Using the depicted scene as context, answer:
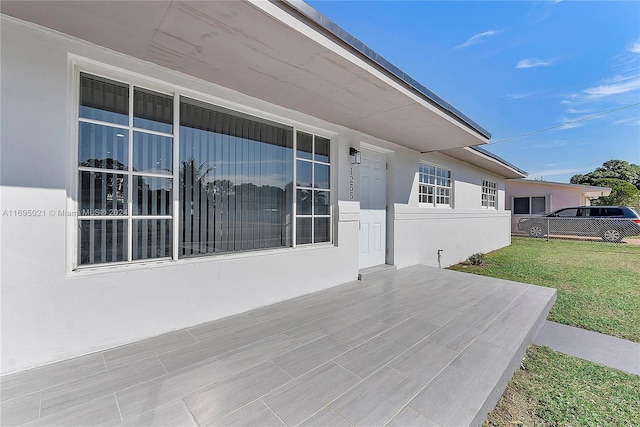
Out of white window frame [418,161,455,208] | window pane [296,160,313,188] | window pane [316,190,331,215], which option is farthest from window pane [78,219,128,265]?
white window frame [418,161,455,208]

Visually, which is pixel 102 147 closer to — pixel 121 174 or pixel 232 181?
pixel 121 174

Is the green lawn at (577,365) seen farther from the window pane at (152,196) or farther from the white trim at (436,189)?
the window pane at (152,196)

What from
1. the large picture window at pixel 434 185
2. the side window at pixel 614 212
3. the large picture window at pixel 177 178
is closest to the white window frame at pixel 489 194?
the large picture window at pixel 434 185

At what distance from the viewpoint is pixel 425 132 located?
4406 millimetres

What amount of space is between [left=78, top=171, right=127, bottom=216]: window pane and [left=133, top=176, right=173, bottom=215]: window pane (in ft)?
0.32

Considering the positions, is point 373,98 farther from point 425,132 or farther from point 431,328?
point 431,328

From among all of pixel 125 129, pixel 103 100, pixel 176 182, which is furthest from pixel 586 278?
pixel 103 100

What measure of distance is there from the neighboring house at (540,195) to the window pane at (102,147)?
19.2m

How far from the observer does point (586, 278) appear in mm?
5523

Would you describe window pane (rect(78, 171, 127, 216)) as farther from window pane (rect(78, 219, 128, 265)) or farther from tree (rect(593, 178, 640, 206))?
tree (rect(593, 178, 640, 206))

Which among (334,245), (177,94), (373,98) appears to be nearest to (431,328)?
(334,245)

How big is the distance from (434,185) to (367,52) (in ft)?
17.3

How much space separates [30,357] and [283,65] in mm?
3210

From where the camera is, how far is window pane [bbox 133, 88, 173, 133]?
2526mm
